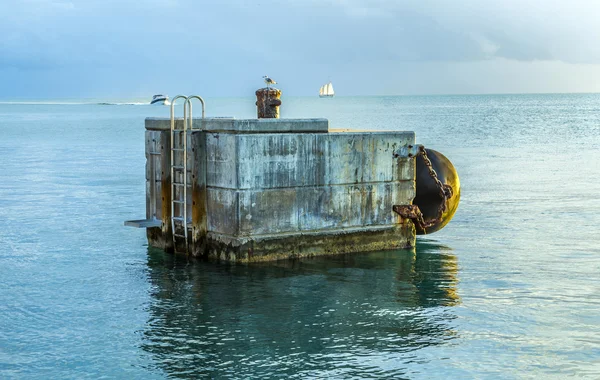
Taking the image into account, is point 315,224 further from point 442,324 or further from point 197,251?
point 442,324

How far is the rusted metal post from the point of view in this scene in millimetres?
17531

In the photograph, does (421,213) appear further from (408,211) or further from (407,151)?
(407,151)

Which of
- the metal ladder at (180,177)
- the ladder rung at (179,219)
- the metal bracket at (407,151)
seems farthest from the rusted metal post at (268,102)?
the ladder rung at (179,219)

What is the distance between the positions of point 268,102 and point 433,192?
11.7 feet

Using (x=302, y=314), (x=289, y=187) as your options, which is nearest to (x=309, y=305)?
(x=302, y=314)

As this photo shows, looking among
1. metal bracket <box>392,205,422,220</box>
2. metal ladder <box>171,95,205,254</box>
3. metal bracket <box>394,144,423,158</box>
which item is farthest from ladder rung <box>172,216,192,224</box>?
metal bracket <box>394,144,423,158</box>

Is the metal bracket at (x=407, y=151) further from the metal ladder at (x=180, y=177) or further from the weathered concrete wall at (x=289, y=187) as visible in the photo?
the metal ladder at (x=180, y=177)

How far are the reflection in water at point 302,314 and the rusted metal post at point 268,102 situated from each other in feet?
10.5

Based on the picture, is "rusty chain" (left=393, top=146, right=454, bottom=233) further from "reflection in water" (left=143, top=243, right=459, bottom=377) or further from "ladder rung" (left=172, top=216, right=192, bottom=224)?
"ladder rung" (left=172, top=216, right=192, bottom=224)

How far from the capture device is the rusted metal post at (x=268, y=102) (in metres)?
17.5

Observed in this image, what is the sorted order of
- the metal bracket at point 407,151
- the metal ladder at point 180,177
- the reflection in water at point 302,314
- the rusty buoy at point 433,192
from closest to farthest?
the reflection in water at point 302,314 → the metal ladder at point 180,177 → the metal bracket at point 407,151 → the rusty buoy at point 433,192

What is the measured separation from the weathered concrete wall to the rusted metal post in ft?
6.28

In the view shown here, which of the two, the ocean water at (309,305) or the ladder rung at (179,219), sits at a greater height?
the ladder rung at (179,219)

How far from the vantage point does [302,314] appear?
13031 millimetres
